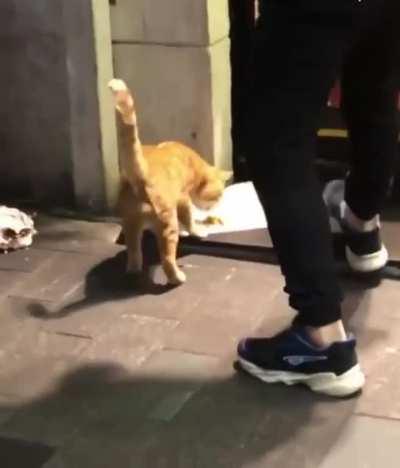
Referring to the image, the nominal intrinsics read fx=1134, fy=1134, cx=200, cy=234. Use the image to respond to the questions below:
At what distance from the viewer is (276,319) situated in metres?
2.49

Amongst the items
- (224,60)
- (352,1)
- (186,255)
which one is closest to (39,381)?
(186,255)

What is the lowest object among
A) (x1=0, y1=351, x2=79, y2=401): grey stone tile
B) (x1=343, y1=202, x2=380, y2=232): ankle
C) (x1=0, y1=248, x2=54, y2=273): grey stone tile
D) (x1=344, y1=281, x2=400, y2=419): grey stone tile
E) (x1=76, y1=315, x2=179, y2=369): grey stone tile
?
(x1=0, y1=248, x2=54, y2=273): grey stone tile

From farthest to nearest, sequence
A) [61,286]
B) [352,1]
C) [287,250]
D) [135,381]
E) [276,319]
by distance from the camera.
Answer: [61,286], [276,319], [135,381], [287,250], [352,1]

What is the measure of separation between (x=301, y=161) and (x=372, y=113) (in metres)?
0.45

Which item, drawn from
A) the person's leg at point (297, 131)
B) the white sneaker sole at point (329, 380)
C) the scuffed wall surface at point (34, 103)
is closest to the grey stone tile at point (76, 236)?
the scuffed wall surface at point (34, 103)

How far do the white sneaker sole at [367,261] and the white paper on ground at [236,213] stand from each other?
36 centimetres

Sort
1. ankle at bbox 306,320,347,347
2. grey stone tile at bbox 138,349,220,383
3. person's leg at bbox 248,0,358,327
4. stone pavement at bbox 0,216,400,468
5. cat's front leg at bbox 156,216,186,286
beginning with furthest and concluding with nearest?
cat's front leg at bbox 156,216,186,286 → grey stone tile at bbox 138,349,220,383 → ankle at bbox 306,320,347,347 → stone pavement at bbox 0,216,400,468 → person's leg at bbox 248,0,358,327

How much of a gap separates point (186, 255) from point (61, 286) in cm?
34

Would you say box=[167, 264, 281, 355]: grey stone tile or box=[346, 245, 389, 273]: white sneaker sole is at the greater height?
box=[346, 245, 389, 273]: white sneaker sole

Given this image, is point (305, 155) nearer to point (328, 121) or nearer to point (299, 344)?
point (299, 344)

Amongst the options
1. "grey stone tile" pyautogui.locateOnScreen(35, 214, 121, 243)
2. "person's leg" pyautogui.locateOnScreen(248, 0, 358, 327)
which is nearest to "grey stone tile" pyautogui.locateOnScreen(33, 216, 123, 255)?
"grey stone tile" pyautogui.locateOnScreen(35, 214, 121, 243)

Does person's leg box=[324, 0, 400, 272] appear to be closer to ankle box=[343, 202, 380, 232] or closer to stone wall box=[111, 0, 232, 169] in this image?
ankle box=[343, 202, 380, 232]

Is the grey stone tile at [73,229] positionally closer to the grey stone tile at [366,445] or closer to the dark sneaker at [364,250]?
the dark sneaker at [364,250]

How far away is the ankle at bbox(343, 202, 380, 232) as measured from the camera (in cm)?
259
